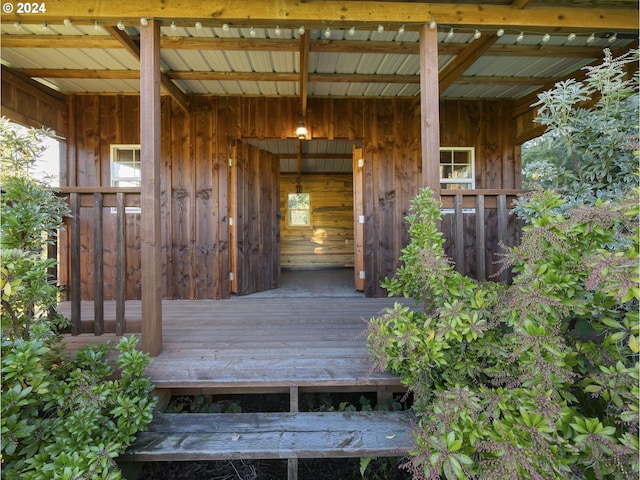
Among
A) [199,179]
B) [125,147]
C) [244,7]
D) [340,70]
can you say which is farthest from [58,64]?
[340,70]

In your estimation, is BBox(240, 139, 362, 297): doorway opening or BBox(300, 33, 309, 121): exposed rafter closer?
BBox(300, 33, 309, 121): exposed rafter

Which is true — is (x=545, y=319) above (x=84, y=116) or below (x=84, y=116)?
below

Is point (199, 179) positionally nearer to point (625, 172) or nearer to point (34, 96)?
point (34, 96)

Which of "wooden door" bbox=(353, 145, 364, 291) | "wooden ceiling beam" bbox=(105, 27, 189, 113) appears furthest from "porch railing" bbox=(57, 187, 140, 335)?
"wooden door" bbox=(353, 145, 364, 291)

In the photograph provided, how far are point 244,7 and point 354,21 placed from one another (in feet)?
2.56

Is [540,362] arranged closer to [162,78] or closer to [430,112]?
[430,112]

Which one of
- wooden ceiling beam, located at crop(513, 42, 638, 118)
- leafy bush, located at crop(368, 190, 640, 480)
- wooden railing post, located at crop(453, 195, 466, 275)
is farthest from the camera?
wooden ceiling beam, located at crop(513, 42, 638, 118)

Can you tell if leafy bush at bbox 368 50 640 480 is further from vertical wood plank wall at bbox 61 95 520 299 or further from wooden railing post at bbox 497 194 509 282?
vertical wood plank wall at bbox 61 95 520 299

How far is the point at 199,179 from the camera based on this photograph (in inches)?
161

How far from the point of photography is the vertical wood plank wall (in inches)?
160

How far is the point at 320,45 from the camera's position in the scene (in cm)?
287

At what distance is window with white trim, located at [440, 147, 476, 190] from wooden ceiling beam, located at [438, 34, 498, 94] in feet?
3.65

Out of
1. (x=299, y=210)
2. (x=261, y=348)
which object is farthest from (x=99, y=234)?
(x=299, y=210)

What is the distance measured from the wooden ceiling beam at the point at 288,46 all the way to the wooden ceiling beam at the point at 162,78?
0.26ft
